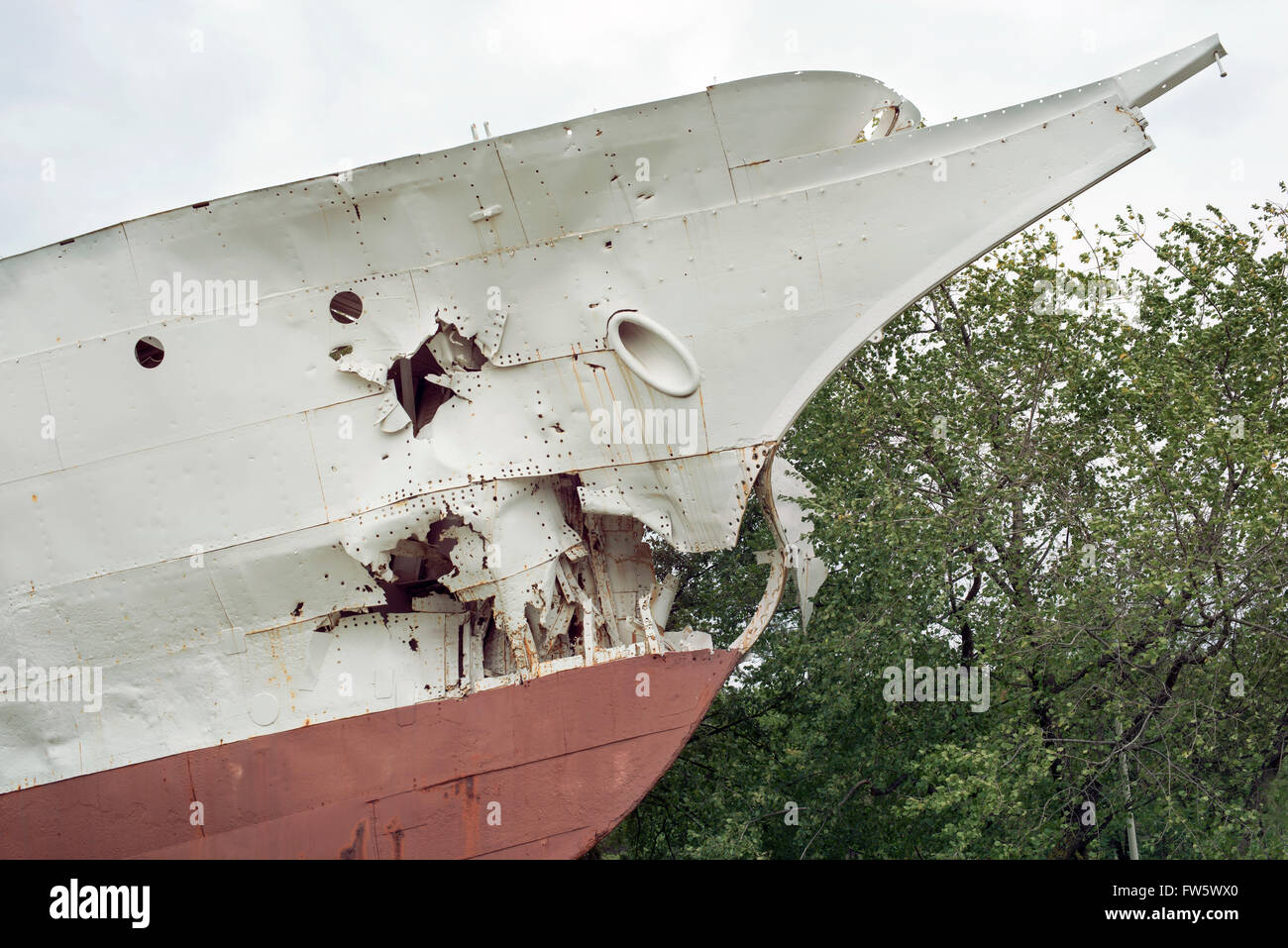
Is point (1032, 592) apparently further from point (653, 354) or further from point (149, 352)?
point (149, 352)

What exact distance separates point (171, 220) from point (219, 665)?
11.2 ft

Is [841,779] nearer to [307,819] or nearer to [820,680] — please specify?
[820,680]

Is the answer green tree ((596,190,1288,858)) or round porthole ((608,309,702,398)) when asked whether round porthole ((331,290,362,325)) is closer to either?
round porthole ((608,309,702,398))

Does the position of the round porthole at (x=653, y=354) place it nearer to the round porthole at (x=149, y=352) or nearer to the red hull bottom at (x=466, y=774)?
the red hull bottom at (x=466, y=774)

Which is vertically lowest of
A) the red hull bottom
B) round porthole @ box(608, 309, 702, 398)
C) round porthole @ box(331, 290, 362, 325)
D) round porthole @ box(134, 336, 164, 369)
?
the red hull bottom

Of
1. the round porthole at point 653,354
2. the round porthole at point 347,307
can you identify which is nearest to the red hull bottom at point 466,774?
the round porthole at point 653,354

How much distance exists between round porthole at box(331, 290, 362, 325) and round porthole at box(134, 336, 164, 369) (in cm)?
140

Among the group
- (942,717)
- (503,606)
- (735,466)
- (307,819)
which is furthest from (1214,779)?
(307,819)

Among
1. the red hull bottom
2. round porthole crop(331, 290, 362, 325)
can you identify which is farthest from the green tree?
round porthole crop(331, 290, 362, 325)

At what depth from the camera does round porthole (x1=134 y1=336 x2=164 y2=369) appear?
9.10 m

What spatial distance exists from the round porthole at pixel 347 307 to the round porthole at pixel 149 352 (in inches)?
55.0

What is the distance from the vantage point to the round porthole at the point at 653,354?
872cm

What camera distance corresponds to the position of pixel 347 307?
9000 millimetres

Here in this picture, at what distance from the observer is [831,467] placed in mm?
13844
